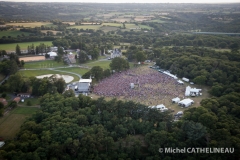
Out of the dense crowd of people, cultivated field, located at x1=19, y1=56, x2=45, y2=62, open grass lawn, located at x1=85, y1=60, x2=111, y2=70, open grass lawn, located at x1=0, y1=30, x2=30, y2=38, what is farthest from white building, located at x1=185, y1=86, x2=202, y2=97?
open grass lawn, located at x1=0, y1=30, x2=30, y2=38

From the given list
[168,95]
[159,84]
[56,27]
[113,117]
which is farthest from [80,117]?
[56,27]

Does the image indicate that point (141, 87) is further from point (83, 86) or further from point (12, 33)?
point (12, 33)

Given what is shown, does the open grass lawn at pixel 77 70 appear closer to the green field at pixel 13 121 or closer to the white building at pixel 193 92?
the green field at pixel 13 121

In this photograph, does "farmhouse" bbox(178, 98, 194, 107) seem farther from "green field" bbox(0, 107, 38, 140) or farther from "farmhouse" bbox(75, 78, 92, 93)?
"green field" bbox(0, 107, 38, 140)

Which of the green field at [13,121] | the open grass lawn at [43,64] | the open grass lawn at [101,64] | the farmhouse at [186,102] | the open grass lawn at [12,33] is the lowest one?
the green field at [13,121]

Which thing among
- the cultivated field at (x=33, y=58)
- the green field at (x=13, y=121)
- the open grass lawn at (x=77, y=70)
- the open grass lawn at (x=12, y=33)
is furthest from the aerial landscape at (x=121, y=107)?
the open grass lawn at (x=12, y=33)

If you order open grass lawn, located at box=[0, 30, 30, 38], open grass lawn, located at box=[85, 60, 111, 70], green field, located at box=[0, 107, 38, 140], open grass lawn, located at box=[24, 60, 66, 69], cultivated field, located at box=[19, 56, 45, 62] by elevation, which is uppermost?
open grass lawn, located at box=[0, 30, 30, 38]

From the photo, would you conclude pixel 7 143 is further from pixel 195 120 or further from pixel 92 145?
pixel 195 120
